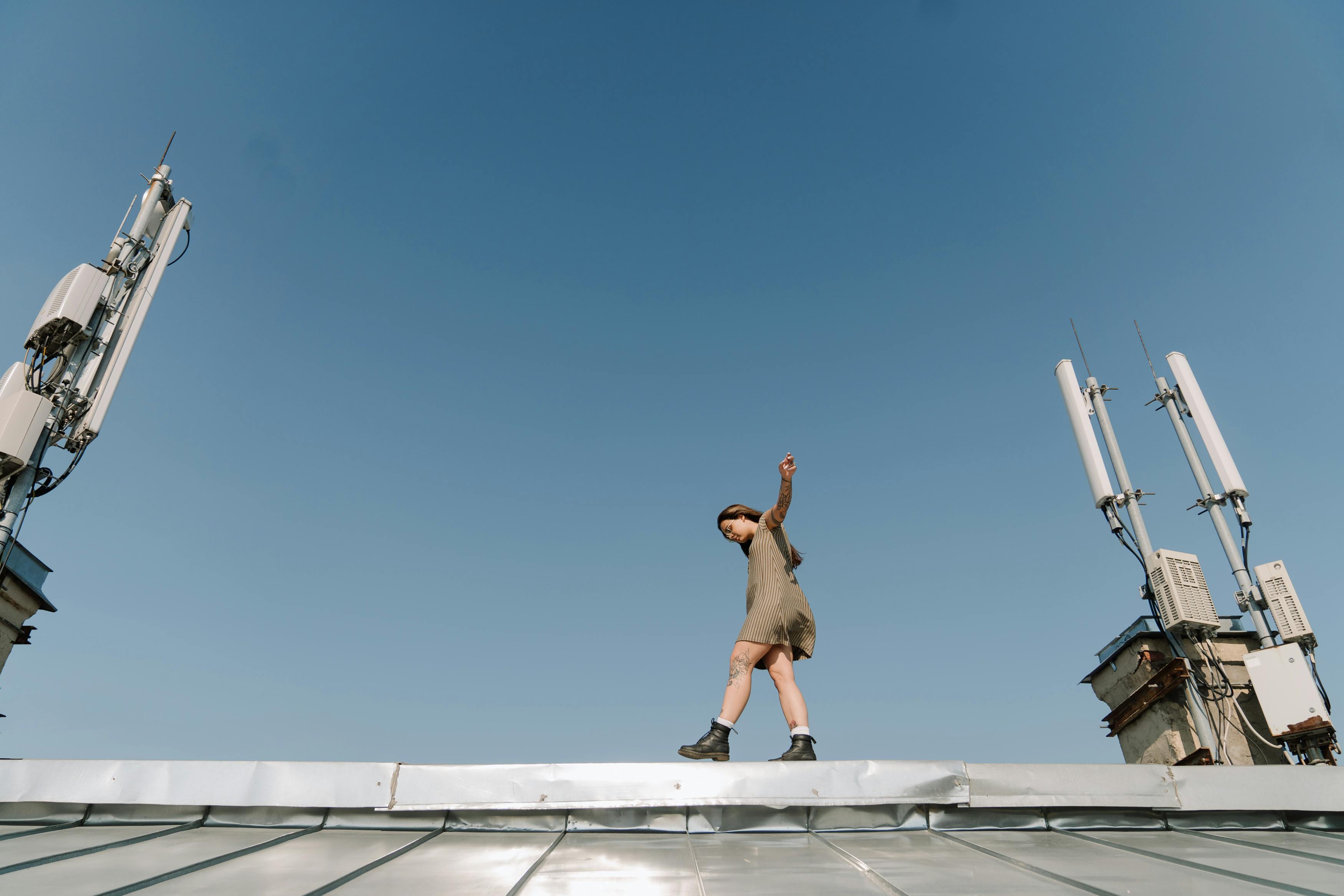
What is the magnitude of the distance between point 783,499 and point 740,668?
130cm

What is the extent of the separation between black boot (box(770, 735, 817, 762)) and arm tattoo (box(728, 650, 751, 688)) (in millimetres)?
499

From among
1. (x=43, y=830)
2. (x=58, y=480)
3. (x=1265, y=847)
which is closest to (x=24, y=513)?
(x=58, y=480)

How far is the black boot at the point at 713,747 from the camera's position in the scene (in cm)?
470

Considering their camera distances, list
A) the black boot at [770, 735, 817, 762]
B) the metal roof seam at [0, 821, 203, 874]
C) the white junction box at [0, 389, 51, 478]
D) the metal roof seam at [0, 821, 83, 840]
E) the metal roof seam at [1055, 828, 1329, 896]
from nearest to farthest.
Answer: the metal roof seam at [1055, 828, 1329, 896] → the metal roof seam at [0, 821, 203, 874] → the metal roof seam at [0, 821, 83, 840] → the black boot at [770, 735, 817, 762] → the white junction box at [0, 389, 51, 478]

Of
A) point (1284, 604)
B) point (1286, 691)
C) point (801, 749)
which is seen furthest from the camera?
point (1284, 604)

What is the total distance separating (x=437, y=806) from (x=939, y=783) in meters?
2.31

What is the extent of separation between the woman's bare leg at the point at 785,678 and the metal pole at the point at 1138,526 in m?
5.75

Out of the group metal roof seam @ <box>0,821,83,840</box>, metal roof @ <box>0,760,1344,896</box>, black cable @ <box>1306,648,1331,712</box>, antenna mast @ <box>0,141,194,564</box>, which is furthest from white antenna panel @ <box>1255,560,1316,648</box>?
antenna mast @ <box>0,141,194,564</box>

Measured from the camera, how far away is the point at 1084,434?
10297 mm

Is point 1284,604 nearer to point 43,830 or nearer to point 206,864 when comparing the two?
point 206,864

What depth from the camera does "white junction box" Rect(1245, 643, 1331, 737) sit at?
723cm

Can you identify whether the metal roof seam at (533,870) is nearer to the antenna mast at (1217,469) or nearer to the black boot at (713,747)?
the black boot at (713,747)

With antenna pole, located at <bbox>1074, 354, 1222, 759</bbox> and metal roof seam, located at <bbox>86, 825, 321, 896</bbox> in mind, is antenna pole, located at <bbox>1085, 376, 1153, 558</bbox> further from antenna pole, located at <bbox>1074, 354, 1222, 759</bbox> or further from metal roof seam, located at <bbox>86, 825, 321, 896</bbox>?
metal roof seam, located at <bbox>86, 825, 321, 896</bbox>

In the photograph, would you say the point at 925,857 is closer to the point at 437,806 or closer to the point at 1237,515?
the point at 437,806
